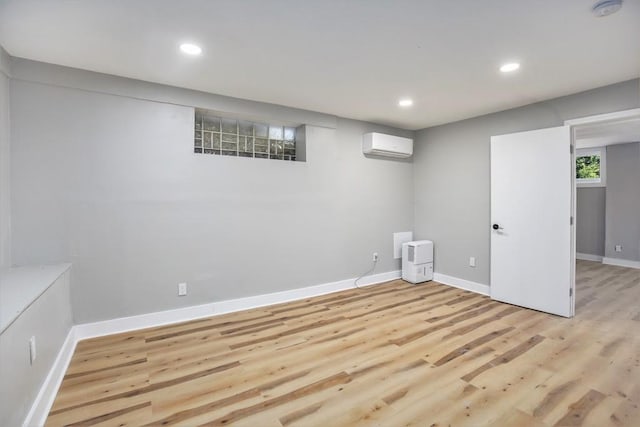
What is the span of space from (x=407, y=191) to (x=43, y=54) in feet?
15.0

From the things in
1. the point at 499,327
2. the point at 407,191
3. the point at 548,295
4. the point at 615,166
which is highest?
the point at 615,166

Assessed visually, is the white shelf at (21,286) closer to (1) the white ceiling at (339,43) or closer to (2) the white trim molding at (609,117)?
(1) the white ceiling at (339,43)

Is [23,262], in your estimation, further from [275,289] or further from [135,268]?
[275,289]

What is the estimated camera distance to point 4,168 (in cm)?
233

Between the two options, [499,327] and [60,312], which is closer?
[60,312]

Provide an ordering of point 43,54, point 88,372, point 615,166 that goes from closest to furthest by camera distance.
→ point 88,372, point 43,54, point 615,166

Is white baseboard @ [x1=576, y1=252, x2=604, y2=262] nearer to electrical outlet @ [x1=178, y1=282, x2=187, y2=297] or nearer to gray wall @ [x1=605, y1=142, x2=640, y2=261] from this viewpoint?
gray wall @ [x1=605, y1=142, x2=640, y2=261]

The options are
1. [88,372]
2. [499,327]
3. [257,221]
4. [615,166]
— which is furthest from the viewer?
[615,166]

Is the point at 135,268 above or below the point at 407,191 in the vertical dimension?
below

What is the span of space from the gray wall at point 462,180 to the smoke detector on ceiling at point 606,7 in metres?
1.73

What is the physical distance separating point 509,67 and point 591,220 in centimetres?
572

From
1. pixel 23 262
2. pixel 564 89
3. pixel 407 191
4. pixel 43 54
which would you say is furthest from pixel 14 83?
pixel 564 89

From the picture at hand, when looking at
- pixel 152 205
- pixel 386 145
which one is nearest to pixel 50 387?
pixel 152 205

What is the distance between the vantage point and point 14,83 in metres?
2.42
